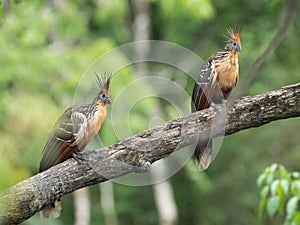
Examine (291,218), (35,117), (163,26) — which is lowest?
(291,218)

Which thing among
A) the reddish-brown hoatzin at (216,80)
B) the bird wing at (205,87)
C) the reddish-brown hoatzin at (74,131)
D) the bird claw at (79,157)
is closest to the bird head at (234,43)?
the reddish-brown hoatzin at (216,80)

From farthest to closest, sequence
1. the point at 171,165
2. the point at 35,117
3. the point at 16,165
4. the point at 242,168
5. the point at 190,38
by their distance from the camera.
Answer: the point at 190,38 < the point at 242,168 < the point at 171,165 < the point at 35,117 < the point at 16,165

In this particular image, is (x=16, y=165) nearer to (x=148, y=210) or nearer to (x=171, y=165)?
(x=171, y=165)

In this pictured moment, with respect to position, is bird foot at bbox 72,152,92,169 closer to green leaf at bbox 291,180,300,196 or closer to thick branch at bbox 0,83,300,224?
thick branch at bbox 0,83,300,224

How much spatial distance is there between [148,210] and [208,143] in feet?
25.9

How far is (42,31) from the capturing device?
9648 mm

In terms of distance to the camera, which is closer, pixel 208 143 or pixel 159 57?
pixel 208 143

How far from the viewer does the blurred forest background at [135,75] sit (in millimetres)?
8875

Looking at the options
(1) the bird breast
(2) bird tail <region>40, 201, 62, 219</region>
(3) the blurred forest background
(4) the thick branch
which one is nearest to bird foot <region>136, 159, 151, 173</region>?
(4) the thick branch

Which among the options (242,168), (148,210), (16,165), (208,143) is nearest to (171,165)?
(242,168)

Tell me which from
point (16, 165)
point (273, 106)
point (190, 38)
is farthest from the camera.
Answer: point (190, 38)

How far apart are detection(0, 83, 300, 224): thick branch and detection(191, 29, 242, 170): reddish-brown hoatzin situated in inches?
16.8

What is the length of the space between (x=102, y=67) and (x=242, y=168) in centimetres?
350

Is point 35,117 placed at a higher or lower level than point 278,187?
higher
